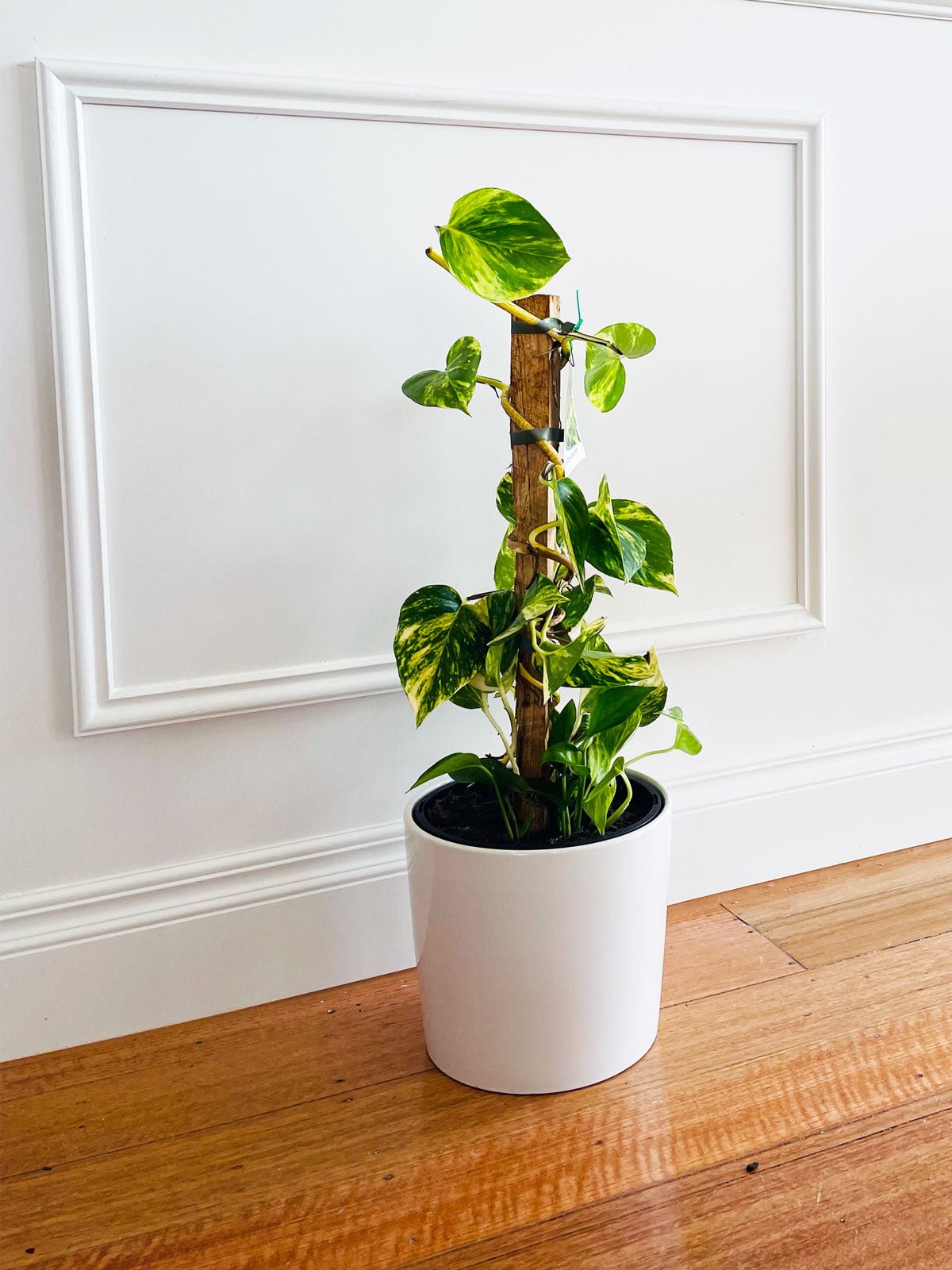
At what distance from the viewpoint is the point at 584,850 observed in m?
0.99

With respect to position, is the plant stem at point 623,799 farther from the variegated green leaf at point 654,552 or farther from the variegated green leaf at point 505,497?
the variegated green leaf at point 505,497

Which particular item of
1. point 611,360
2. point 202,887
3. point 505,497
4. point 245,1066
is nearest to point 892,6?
point 611,360

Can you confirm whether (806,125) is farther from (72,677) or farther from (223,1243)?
(223,1243)

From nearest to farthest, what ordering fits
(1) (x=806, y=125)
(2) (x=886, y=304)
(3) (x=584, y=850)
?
(3) (x=584, y=850), (1) (x=806, y=125), (2) (x=886, y=304)

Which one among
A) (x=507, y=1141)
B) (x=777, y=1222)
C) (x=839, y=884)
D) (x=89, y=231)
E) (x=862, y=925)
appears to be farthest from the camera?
(x=839, y=884)

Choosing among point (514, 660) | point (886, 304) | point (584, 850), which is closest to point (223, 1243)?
point (584, 850)

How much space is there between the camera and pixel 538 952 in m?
1.00

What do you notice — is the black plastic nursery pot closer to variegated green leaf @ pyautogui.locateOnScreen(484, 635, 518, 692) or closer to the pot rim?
the pot rim

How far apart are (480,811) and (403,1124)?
0.30 metres

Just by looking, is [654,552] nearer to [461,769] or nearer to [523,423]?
[523,423]

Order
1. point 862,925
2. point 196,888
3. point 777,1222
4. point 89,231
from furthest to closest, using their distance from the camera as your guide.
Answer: point 862,925, point 196,888, point 89,231, point 777,1222

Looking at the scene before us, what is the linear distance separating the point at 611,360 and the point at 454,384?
0.16 m

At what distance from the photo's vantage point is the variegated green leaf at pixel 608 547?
3.12ft

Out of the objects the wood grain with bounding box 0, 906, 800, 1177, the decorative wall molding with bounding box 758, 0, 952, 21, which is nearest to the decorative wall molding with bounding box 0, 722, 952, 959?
the wood grain with bounding box 0, 906, 800, 1177
